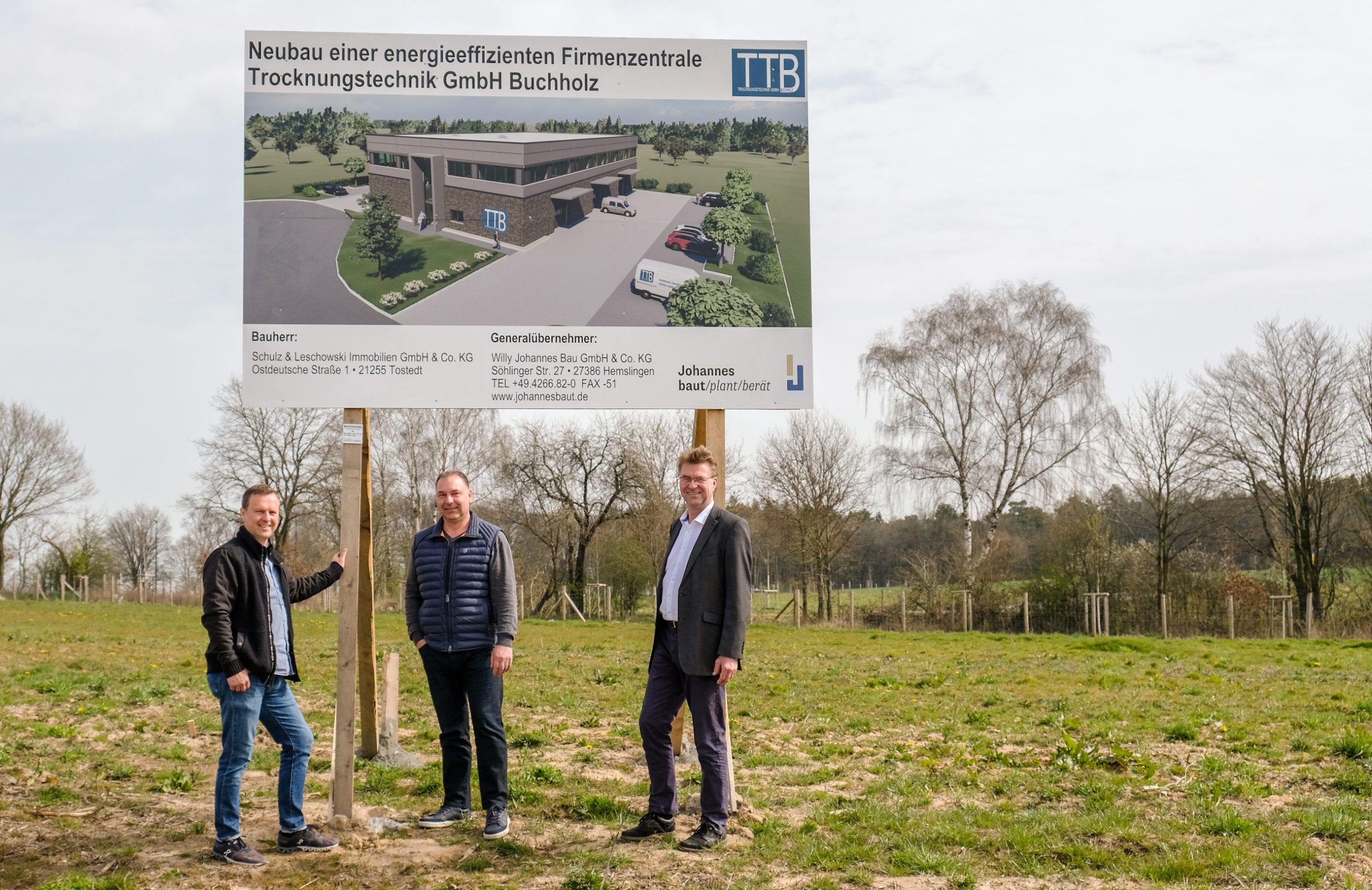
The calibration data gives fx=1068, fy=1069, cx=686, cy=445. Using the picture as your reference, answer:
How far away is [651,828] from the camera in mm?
5754

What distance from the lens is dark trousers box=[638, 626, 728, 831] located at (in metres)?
5.71

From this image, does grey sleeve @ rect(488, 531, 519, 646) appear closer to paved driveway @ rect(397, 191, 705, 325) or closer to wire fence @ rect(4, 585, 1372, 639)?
paved driveway @ rect(397, 191, 705, 325)

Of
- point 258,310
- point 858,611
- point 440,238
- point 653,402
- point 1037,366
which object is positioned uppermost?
point 1037,366

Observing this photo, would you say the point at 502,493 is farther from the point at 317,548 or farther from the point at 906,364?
the point at 906,364

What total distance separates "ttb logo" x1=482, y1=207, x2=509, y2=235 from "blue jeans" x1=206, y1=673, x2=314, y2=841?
298cm

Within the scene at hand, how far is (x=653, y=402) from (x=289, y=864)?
327 cm

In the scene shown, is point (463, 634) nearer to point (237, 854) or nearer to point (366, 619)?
point (237, 854)

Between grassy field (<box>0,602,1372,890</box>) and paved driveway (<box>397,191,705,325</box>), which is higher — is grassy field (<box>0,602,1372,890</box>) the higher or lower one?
the lower one

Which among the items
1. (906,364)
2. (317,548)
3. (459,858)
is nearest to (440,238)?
(459,858)

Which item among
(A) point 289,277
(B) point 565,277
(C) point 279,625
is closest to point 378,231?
(A) point 289,277

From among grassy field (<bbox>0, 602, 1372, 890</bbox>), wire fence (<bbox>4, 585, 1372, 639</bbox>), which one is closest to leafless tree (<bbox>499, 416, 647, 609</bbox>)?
wire fence (<bbox>4, 585, 1372, 639</bbox>)

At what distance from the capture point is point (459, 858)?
17.7 ft

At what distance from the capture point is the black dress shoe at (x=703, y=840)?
552 centimetres

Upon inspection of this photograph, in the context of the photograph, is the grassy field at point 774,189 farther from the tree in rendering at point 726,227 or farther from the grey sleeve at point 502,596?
the grey sleeve at point 502,596
